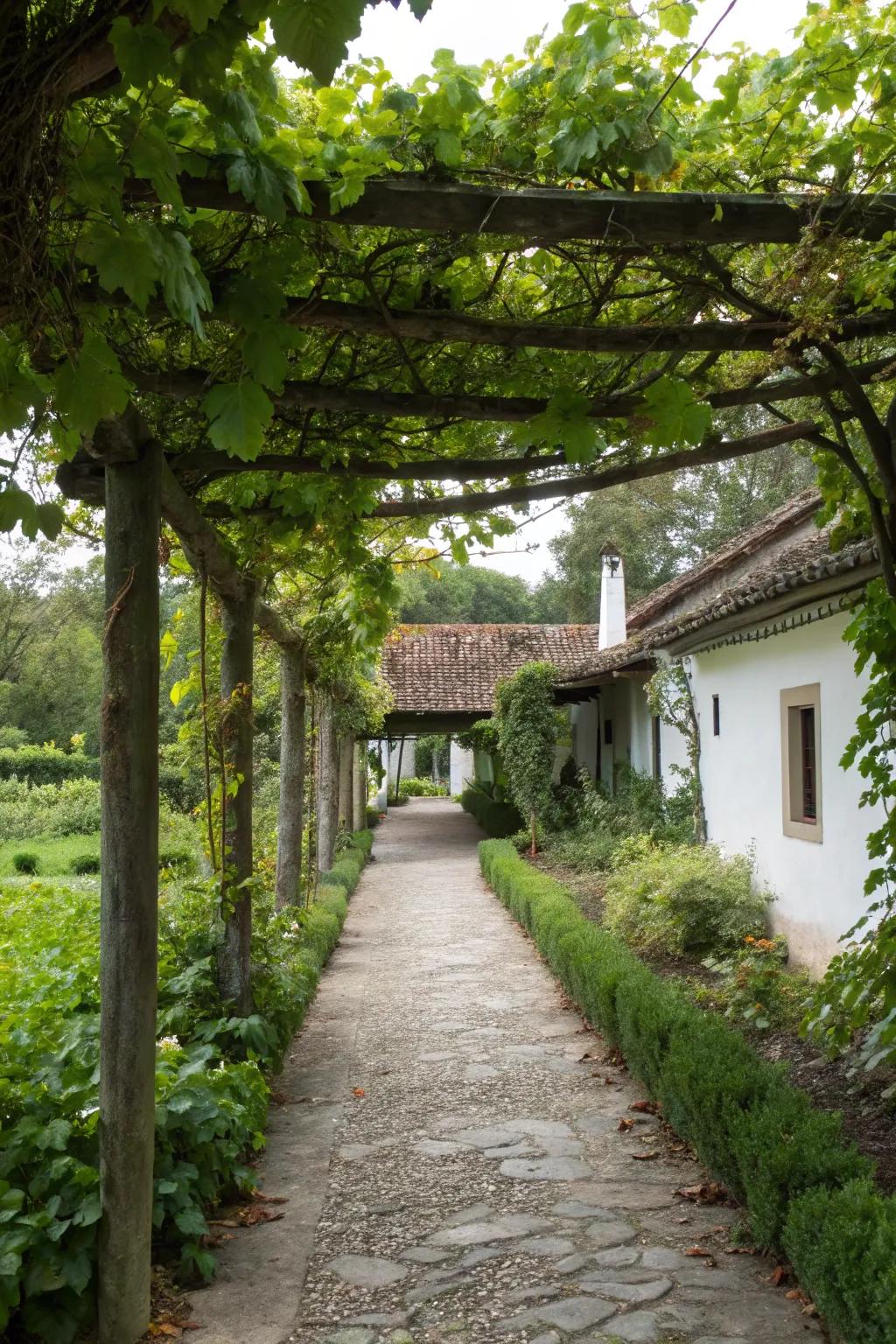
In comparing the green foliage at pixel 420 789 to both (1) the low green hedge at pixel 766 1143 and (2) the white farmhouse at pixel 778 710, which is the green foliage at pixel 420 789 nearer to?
(2) the white farmhouse at pixel 778 710

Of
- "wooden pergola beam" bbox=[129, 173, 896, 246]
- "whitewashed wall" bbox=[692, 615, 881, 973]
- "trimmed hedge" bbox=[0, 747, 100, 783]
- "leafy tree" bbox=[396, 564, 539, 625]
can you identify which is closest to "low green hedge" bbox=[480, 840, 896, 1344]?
"whitewashed wall" bbox=[692, 615, 881, 973]

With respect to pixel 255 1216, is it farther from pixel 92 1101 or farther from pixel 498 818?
pixel 498 818

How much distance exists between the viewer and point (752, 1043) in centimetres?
647

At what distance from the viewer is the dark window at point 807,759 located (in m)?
8.90

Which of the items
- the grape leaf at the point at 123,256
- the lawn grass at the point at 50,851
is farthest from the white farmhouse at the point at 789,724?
the lawn grass at the point at 50,851

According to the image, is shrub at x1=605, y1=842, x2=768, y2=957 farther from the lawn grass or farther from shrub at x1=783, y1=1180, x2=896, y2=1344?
the lawn grass

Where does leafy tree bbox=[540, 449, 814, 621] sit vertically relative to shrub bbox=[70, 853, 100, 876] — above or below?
above

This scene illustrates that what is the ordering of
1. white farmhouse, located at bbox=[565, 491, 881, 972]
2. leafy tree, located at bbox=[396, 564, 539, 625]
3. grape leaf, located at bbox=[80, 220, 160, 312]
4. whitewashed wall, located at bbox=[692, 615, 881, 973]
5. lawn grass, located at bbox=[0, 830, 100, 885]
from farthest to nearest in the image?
leafy tree, located at bbox=[396, 564, 539, 625] → lawn grass, located at bbox=[0, 830, 100, 885] → whitewashed wall, located at bbox=[692, 615, 881, 973] → white farmhouse, located at bbox=[565, 491, 881, 972] → grape leaf, located at bbox=[80, 220, 160, 312]

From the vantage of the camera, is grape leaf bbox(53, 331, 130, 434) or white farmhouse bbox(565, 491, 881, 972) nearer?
grape leaf bbox(53, 331, 130, 434)

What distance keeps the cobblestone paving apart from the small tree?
9.31 m

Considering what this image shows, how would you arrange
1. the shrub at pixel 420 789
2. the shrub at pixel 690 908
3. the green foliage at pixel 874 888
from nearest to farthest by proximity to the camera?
the green foliage at pixel 874 888 < the shrub at pixel 690 908 < the shrub at pixel 420 789

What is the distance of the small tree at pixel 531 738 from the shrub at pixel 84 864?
7.16 meters

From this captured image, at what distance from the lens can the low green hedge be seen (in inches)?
120

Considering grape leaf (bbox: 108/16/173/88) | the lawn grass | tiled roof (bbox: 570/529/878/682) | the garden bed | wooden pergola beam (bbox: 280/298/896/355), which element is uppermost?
wooden pergola beam (bbox: 280/298/896/355)
